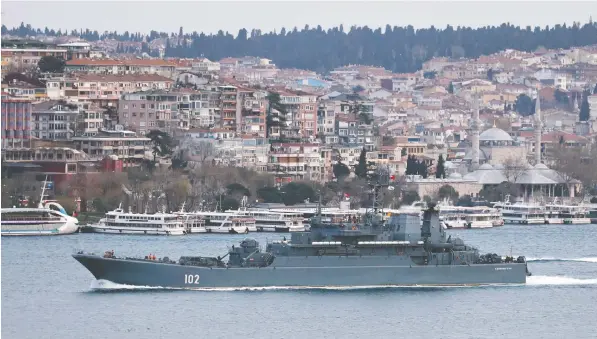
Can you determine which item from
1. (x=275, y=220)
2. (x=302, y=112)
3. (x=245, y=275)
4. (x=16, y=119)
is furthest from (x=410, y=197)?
(x=245, y=275)

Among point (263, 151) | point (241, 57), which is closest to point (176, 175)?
point (263, 151)

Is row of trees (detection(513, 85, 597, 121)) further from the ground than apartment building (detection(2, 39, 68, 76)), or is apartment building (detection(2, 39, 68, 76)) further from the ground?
apartment building (detection(2, 39, 68, 76))

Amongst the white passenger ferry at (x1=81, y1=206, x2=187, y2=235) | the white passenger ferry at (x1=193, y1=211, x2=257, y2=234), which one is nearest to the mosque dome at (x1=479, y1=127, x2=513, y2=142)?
the white passenger ferry at (x1=193, y1=211, x2=257, y2=234)

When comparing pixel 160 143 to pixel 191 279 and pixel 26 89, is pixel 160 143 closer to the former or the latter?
pixel 26 89

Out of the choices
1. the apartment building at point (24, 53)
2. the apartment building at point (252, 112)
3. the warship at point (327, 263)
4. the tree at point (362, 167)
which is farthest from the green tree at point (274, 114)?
the warship at point (327, 263)

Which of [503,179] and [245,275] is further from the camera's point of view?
[503,179]

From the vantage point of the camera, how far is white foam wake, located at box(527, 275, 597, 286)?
166 feet

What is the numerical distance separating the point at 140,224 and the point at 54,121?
901 inches

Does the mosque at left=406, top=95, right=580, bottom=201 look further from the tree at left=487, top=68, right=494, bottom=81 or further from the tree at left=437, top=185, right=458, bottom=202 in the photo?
the tree at left=487, top=68, right=494, bottom=81

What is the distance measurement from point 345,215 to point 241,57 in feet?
415

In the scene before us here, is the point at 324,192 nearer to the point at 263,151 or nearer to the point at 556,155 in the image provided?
the point at 263,151

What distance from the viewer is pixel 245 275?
156 ft

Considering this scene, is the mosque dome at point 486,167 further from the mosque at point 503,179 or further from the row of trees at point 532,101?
the row of trees at point 532,101

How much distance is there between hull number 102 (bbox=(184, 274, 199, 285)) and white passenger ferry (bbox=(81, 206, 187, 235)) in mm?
20732
